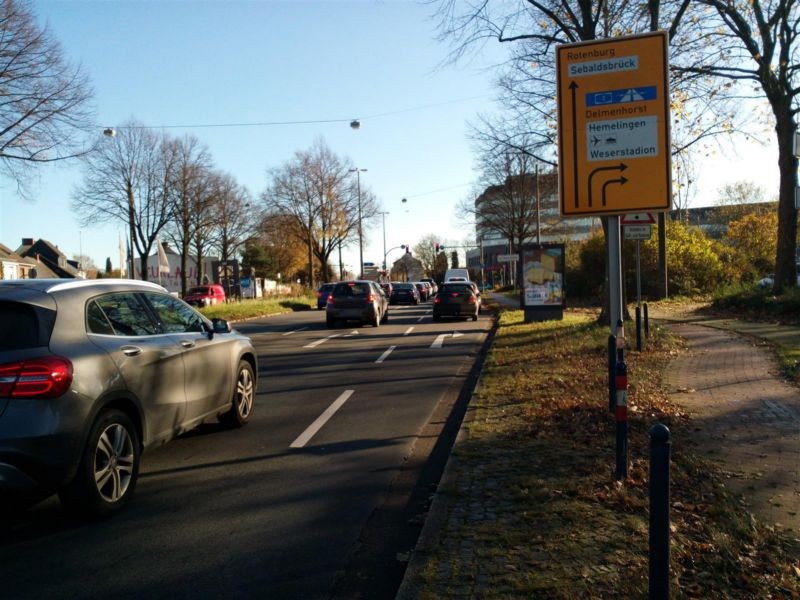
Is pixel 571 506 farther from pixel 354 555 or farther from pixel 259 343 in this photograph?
pixel 259 343

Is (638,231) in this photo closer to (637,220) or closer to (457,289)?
(637,220)

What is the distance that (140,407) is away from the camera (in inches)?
207

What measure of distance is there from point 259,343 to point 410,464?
41.5ft

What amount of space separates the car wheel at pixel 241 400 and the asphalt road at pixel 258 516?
0.16 meters

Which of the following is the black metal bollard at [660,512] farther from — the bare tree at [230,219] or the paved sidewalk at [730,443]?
the bare tree at [230,219]

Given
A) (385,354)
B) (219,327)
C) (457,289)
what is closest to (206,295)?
(457,289)

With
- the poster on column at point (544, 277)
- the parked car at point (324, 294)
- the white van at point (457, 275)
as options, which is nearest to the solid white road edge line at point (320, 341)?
the poster on column at point (544, 277)

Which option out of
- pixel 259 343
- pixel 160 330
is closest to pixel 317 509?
pixel 160 330

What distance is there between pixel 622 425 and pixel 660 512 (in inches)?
81.6

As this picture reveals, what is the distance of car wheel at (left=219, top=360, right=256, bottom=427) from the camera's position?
7535 millimetres

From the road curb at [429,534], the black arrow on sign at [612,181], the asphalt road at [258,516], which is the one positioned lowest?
the asphalt road at [258,516]

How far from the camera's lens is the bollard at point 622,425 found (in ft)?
17.2

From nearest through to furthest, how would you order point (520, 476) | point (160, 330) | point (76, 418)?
point (76, 418) → point (520, 476) → point (160, 330)

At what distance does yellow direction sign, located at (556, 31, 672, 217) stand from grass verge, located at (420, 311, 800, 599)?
7.05 feet
